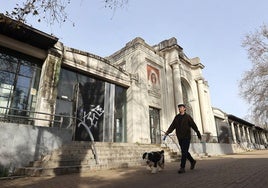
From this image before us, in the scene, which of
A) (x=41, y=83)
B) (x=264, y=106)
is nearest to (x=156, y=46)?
(x=264, y=106)

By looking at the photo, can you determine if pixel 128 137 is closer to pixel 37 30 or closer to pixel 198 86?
pixel 37 30

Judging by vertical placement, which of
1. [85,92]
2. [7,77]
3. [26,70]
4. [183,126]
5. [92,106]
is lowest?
[183,126]

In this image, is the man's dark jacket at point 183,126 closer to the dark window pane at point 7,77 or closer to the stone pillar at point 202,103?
the dark window pane at point 7,77

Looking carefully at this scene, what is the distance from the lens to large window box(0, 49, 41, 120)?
29.4ft

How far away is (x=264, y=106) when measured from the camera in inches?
762

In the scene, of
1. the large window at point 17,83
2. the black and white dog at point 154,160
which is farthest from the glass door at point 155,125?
the black and white dog at point 154,160

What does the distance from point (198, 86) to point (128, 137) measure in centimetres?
1307

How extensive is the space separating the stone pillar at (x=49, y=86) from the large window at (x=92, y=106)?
0.98 m

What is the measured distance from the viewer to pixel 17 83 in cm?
938

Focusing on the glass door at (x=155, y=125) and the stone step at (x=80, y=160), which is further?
the glass door at (x=155, y=125)

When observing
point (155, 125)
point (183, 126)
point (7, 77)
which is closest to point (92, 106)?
point (7, 77)

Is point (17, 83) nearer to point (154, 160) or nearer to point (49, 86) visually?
point (49, 86)

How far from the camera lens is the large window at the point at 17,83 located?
897 cm

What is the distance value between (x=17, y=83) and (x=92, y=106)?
14.9 feet
